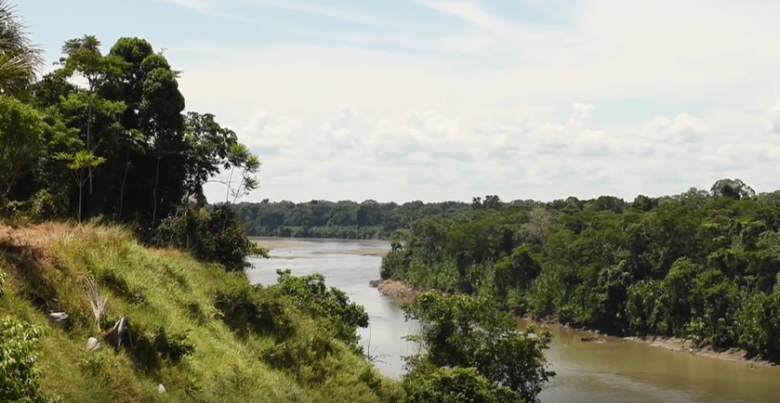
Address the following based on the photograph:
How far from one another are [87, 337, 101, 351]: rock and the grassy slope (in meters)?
0.10

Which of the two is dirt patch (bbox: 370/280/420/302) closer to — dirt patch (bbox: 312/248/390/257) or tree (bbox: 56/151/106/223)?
dirt patch (bbox: 312/248/390/257)

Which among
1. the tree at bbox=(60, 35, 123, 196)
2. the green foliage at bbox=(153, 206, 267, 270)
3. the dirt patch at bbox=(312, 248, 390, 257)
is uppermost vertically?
the tree at bbox=(60, 35, 123, 196)

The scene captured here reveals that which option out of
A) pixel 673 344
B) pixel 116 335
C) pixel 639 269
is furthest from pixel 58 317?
pixel 639 269

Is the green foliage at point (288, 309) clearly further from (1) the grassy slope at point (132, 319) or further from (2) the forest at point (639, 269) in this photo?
(2) the forest at point (639, 269)

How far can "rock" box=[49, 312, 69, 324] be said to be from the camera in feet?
39.6

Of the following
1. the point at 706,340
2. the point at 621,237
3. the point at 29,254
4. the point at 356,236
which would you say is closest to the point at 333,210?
the point at 356,236

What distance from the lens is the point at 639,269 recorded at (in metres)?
57.4

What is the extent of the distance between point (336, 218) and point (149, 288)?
13804 centimetres

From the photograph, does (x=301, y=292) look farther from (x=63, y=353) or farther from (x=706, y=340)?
(x=706, y=340)

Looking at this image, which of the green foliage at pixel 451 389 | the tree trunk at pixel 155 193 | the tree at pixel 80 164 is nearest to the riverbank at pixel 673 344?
the green foliage at pixel 451 389

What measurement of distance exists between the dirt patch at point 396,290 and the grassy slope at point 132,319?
52968 millimetres

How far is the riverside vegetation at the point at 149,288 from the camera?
12.0m

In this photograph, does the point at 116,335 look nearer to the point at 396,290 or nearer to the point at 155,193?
the point at 155,193

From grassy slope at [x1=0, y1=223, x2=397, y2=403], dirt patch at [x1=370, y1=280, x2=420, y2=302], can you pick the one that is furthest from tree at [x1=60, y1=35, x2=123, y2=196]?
dirt patch at [x1=370, y1=280, x2=420, y2=302]
